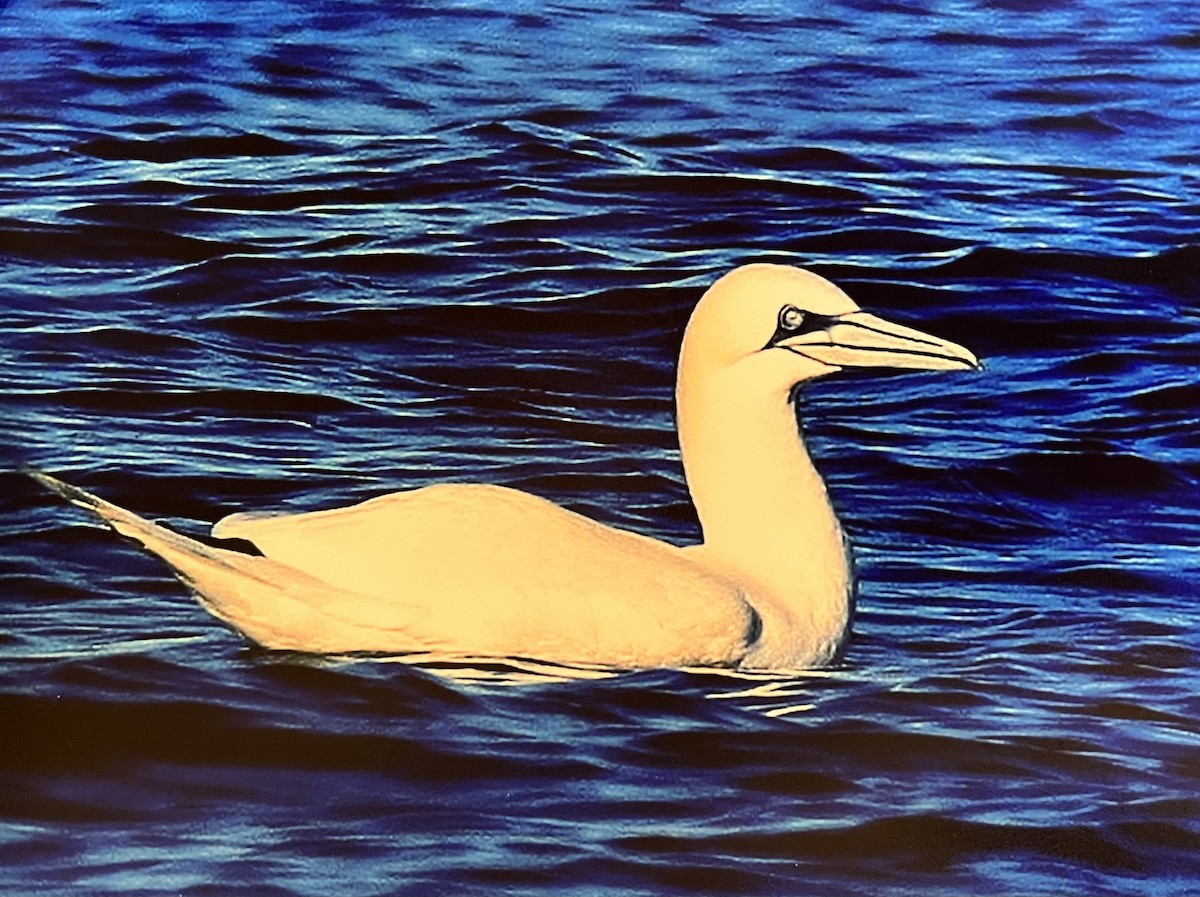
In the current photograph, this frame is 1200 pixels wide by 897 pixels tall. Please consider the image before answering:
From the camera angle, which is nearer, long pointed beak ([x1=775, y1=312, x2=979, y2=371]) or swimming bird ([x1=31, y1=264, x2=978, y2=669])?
swimming bird ([x1=31, y1=264, x2=978, y2=669])

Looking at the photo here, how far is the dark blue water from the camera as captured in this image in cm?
258

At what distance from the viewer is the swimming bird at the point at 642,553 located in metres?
2.68

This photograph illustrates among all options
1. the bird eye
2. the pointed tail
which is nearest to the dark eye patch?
the bird eye

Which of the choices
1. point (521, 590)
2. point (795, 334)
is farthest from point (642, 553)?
point (795, 334)

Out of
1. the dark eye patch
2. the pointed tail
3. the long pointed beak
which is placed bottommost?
the pointed tail

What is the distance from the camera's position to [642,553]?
8.98ft

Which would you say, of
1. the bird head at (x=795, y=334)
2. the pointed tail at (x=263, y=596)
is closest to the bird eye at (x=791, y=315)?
the bird head at (x=795, y=334)

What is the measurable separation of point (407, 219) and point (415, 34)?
25 cm

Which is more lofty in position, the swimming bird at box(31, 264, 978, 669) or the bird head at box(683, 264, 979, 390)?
the bird head at box(683, 264, 979, 390)

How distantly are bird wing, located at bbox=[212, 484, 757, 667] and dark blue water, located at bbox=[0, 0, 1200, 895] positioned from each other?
42mm

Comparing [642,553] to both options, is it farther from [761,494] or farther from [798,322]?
[798,322]

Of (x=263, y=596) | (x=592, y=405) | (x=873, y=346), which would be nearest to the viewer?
(x=263, y=596)

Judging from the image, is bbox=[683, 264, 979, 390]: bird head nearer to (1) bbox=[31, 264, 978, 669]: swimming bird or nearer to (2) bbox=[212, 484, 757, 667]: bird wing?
(1) bbox=[31, 264, 978, 669]: swimming bird

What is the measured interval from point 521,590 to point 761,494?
34 centimetres
